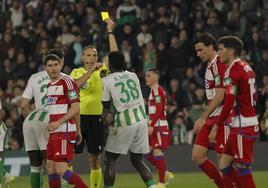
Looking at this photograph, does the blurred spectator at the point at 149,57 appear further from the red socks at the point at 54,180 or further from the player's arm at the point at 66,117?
the player's arm at the point at 66,117

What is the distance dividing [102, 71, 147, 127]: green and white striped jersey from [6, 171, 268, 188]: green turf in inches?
137

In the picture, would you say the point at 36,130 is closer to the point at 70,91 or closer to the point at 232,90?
the point at 70,91

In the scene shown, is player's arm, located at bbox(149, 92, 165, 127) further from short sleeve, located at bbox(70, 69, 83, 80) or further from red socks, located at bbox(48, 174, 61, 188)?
red socks, located at bbox(48, 174, 61, 188)

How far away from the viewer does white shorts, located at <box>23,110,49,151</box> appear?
504 inches

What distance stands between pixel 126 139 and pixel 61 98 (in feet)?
3.93

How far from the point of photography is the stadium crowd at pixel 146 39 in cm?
1978

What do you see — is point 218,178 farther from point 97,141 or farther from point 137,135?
point 97,141

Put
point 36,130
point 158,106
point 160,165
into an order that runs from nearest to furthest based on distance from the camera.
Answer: point 36,130, point 160,165, point 158,106

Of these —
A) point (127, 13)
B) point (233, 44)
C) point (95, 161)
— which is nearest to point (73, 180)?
point (95, 161)

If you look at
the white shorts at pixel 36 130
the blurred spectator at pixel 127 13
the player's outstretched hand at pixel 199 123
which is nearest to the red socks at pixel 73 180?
the white shorts at pixel 36 130

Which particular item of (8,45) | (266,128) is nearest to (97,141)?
(266,128)

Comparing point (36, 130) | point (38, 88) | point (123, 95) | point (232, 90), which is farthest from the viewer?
point (36, 130)

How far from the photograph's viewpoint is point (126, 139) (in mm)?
12383

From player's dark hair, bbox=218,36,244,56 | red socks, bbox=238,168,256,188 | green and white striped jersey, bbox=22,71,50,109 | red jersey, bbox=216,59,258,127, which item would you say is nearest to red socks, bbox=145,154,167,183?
green and white striped jersey, bbox=22,71,50,109
